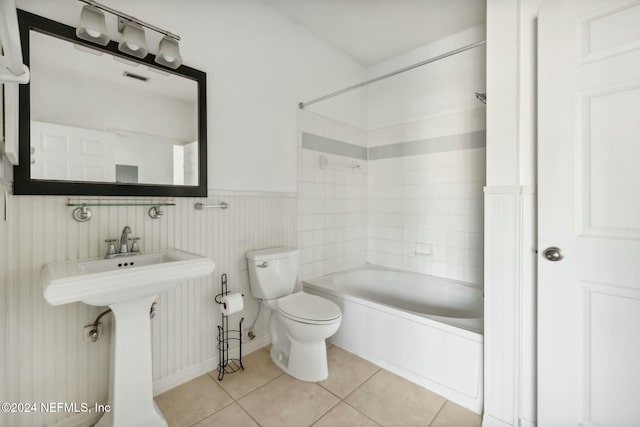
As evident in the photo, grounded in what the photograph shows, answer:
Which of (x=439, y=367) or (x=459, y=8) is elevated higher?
(x=459, y=8)

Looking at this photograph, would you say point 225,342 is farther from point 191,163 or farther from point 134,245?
point 191,163

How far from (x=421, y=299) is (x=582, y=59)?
1954 mm

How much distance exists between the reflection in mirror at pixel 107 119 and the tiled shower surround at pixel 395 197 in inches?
38.9

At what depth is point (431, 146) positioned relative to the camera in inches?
100

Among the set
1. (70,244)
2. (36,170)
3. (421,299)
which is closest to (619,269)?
(421,299)

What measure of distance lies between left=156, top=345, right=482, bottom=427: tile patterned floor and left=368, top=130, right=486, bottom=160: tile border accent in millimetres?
1865

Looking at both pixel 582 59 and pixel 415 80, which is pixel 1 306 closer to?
pixel 582 59

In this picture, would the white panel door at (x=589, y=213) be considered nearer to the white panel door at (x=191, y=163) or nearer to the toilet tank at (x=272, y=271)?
the toilet tank at (x=272, y=271)

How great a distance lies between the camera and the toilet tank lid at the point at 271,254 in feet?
6.35

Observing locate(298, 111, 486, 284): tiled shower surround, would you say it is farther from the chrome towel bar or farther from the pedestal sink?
the pedestal sink

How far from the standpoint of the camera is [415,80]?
2.65 metres

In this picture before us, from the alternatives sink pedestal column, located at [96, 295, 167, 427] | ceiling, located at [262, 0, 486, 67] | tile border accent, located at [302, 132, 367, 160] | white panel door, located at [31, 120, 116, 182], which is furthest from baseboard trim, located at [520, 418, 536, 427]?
ceiling, located at [262, 0, 486, 67]

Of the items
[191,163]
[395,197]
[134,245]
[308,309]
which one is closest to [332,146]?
[395,197]

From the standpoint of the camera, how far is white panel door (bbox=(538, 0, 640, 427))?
1108 millimetres
